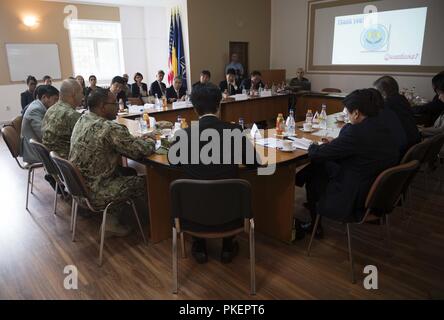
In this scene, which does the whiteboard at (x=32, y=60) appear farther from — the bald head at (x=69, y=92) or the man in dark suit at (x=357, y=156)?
the man in dark suit at (x=357, y=156)

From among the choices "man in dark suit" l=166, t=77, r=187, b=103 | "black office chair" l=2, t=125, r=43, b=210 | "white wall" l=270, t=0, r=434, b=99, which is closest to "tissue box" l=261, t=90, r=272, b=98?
"man in dark suit" l=166, t=77, r=187, b=103

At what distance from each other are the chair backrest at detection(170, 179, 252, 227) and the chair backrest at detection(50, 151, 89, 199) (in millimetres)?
724

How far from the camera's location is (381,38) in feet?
22.7

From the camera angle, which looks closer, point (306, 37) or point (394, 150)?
point (394, 150)

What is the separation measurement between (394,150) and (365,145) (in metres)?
0.23

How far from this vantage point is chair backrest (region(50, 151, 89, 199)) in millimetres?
2102

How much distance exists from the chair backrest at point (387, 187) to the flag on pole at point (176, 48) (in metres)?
6.12

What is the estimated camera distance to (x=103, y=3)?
27.0 ft

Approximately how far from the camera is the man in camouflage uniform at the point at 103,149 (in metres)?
2.29

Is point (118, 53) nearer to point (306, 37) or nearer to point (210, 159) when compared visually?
point (306, 37)

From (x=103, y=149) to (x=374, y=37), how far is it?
675cm

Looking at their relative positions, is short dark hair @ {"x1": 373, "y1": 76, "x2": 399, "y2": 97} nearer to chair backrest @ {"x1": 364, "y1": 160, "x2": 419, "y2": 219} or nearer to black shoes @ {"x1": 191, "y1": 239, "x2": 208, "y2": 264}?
chair backrest @ {"x1": 364, "y1": 160, "x2": 419, "y2": 219}

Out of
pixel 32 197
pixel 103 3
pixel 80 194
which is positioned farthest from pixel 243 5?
pixel 80 194
